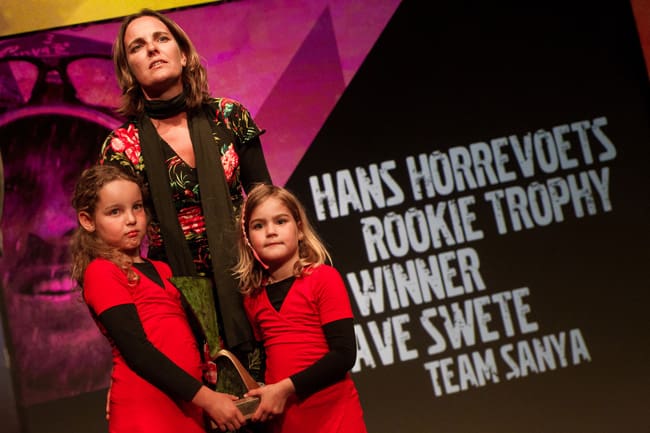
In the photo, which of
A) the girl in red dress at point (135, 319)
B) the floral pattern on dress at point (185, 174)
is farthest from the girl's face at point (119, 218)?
the floral pattern on dress at point (185, 174)

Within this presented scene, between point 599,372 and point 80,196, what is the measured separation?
9.18 ft

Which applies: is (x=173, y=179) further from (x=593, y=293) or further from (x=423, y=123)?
(x=593, y=293)

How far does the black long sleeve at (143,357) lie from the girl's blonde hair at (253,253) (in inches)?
13.4

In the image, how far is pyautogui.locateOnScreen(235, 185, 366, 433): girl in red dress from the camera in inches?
79.6

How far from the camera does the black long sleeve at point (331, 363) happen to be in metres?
2.00

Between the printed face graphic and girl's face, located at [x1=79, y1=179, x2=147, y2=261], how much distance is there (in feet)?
5.39

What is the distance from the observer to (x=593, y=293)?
398 centimetres

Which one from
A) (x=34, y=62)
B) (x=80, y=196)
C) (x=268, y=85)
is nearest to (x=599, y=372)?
(x=268, y=85)

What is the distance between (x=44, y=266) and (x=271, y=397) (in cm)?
205

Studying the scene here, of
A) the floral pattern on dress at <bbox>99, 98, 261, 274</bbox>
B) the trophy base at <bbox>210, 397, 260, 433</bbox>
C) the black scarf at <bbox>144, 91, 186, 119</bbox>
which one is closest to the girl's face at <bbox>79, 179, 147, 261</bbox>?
the floral pattern on dress at <bbox>99, 98, 261, 274</bbox>

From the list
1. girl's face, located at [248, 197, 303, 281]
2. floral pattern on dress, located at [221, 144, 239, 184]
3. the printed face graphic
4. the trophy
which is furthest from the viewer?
the printed face graphic

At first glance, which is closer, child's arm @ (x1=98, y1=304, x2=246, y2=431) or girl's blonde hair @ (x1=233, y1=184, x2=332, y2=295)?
child's arm @ (x1=98, y1=304, x2=246, y2=431)

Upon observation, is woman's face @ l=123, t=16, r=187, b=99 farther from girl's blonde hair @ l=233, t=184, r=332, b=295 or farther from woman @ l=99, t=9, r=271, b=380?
girl's blonde hair @ l=233, t=184, r=332, b=295

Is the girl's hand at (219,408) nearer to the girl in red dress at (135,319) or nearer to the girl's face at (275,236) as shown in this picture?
the girl in red dress at (135,319)
